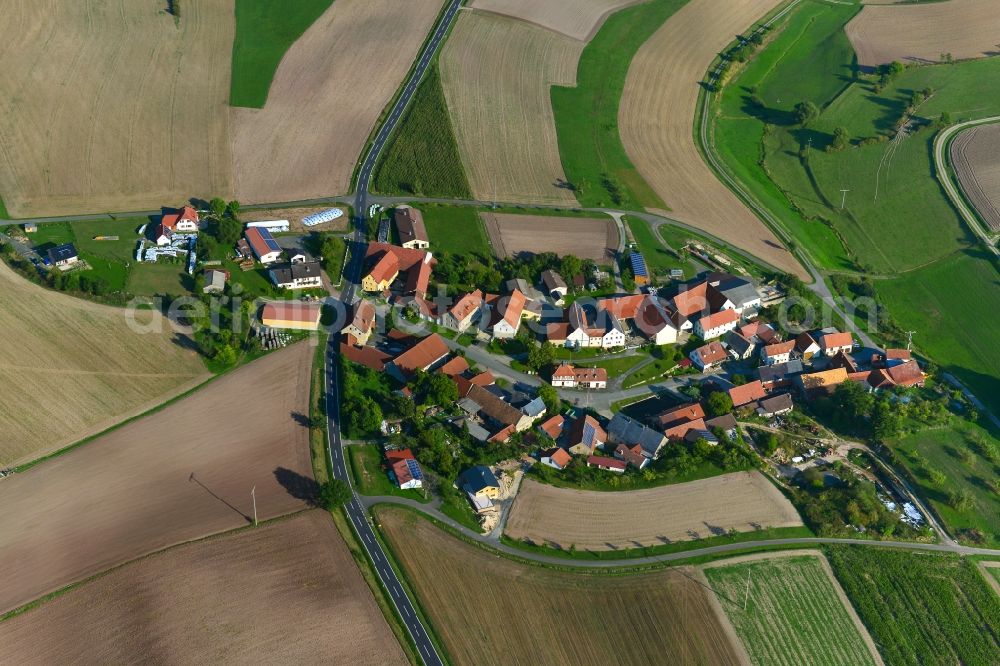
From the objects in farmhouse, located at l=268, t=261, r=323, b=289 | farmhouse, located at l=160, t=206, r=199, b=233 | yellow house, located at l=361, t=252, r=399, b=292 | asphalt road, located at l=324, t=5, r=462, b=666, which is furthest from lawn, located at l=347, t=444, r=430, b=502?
farmhouse, located at l=160, t=206, r=199, b=233

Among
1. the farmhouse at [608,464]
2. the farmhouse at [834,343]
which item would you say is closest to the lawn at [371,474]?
the farmhouse at [608,464]

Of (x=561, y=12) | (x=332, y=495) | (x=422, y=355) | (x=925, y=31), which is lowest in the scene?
(x=332, y=495)

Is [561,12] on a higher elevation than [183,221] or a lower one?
higher

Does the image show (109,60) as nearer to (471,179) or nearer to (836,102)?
(471,179)

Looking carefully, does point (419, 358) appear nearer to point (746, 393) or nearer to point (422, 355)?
point (422, 355)

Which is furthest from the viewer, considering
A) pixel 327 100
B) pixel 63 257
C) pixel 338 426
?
pixel 327 100

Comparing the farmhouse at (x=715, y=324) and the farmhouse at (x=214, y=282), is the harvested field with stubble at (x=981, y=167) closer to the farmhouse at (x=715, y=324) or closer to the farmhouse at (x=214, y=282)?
the farmhouse at (x=715, y=324)

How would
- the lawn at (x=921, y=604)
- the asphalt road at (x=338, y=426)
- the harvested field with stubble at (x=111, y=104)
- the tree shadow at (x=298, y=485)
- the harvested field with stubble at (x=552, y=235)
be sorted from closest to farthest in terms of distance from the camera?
the asphalt road at (x=338, y=426) < the lawn at (x=921, y=604) < the tree shadow at (x=298, y=485) < the harvested field with stubble at (x=552, y=235) < the harvested field with stubble at (x=111, y=104)

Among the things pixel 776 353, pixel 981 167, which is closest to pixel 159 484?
pixel 776 353
